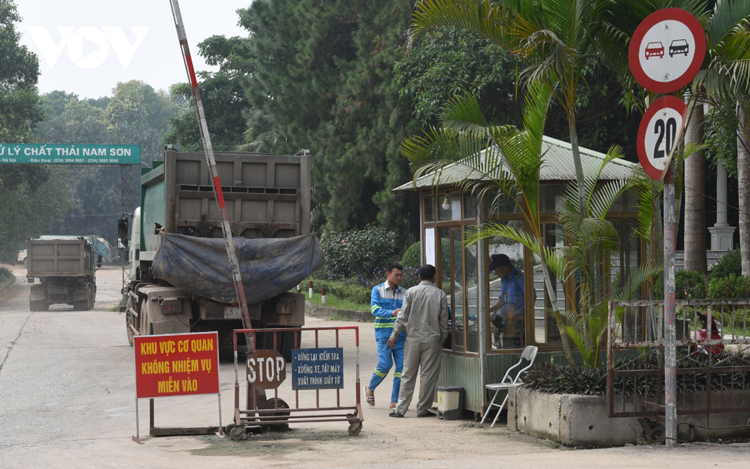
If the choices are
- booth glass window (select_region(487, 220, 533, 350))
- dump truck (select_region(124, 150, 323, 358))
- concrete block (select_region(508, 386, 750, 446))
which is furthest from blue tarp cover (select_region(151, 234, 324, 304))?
concrete block (select_region(508, 386, 750, 446))

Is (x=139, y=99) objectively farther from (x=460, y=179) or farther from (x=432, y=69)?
(x=460, y=179)

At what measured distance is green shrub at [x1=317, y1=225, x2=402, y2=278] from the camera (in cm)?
2897

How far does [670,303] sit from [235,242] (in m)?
7.95

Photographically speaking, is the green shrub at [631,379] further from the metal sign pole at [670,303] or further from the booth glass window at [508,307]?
the booth glass window at [508,307]

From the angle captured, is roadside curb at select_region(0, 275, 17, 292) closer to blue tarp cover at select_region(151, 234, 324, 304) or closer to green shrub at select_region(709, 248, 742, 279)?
blue tarp cover at select_region(151, 234, 324, 304)

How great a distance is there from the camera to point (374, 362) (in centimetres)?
1457

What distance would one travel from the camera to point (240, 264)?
43.1 feet

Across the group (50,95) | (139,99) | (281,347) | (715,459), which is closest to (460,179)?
(715,459)

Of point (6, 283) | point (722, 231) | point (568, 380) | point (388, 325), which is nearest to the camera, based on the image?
point (568, 380)

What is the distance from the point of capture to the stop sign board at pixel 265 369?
26.0 feet

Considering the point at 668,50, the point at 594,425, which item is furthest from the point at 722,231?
the point at 668,50

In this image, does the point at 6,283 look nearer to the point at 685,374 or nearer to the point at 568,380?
the point at 568,380

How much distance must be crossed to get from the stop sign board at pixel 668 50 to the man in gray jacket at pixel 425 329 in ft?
11.3

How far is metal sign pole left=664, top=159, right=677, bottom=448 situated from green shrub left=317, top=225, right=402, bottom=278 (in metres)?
21.8
